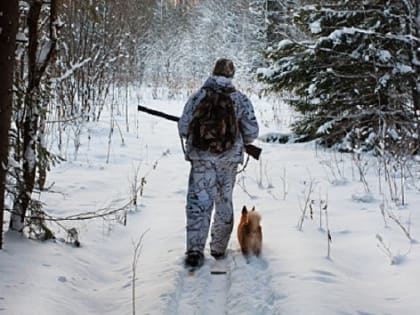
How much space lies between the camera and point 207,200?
4.48 metres

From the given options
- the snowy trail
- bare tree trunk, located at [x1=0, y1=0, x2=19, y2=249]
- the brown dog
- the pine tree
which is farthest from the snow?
bare tree trunk, located at [x1=0, y1=0, x2=19, y2=249]

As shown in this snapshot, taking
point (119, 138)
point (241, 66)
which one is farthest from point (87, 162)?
point (241, 66)

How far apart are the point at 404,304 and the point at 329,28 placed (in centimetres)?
640

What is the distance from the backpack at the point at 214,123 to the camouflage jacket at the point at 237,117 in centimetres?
5

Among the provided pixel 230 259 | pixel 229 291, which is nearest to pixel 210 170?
pixel 230 259

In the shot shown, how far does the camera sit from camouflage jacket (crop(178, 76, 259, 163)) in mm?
4395

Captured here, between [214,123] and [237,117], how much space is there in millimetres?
279

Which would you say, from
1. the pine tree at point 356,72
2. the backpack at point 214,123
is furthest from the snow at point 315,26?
the backpack at point 214,123

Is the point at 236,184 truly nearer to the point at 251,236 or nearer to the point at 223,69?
the point at 251,236

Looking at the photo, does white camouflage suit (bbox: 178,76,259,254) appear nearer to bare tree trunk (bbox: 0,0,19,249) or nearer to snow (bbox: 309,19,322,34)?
bare tree trunk (bbox: 0,0,19,249)

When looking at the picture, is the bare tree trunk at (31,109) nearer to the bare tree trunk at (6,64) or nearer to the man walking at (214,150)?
the bare tree trunk at (6,64)

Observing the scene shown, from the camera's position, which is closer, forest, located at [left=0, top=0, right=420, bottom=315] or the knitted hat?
forest, located at [left=0, top=0, right=420, bottom=315]

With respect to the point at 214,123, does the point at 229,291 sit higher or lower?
lower

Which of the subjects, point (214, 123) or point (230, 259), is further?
point (230, 259)
